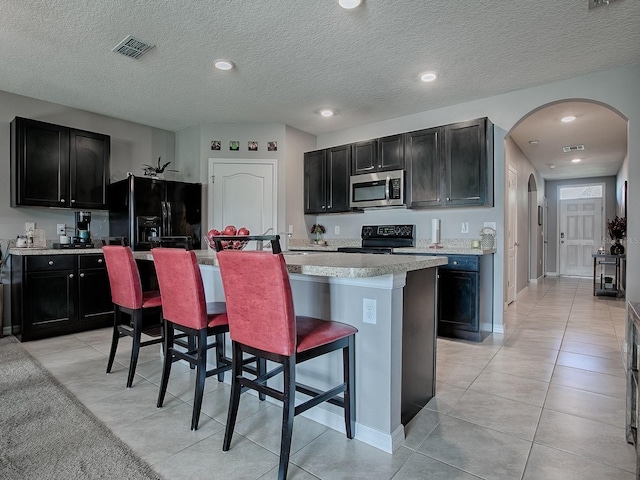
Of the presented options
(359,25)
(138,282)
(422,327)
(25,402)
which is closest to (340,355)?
(422,327)

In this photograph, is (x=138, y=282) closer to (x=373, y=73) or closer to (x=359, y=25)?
(x=359, y=25)

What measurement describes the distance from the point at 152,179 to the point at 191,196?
1.81ft

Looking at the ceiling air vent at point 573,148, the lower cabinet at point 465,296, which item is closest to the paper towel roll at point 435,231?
the lower cabinet at point 465,296

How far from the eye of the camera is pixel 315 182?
5.17 m

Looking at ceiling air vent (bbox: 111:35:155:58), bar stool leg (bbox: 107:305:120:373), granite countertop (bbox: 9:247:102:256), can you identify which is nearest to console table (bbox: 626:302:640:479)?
bar stool leg (bbox: 107:305:120:373)

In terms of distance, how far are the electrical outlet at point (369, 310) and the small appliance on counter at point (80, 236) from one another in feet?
11.9

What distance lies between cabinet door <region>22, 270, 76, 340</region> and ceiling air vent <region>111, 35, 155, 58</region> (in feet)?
7.57

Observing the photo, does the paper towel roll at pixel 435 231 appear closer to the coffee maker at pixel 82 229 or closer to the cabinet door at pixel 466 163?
the cabinet door at pixel 466 163

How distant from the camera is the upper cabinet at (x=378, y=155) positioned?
433cm

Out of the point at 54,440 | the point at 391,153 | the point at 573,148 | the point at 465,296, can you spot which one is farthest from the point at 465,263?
the point at 573,148

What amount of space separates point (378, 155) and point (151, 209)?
2.87 meters

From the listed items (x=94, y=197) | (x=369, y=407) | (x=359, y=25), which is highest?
(x=359, y=25)

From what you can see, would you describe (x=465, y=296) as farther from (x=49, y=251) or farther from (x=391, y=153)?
(x=49, y=251)

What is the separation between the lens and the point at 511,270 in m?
5.56
